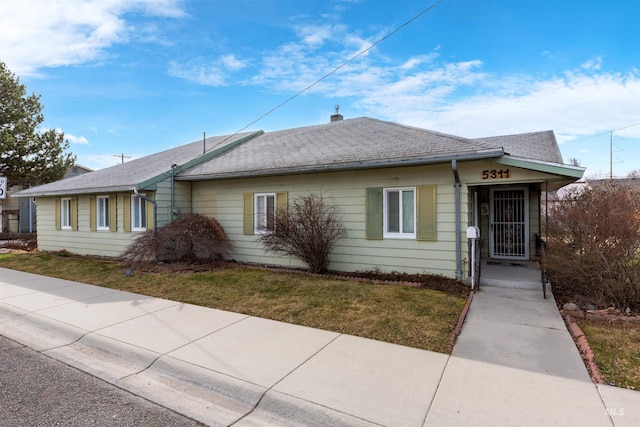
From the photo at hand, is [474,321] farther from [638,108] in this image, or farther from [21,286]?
[638,108]

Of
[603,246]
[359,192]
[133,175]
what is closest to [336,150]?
[359,192]

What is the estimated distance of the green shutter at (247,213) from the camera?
10.1 m

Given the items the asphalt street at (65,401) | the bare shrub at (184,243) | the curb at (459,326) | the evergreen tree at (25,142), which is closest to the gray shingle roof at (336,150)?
the bare shrub at (184,243)

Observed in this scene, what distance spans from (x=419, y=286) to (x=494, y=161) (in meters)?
2.97

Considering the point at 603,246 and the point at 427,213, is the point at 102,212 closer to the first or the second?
the point at 427,213

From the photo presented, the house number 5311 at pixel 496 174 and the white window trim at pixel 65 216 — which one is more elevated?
the house number 5311 at pixel 496 174

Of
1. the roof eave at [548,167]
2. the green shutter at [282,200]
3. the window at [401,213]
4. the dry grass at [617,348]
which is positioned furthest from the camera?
the green shutter at [282,200]

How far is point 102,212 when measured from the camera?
40.1ft

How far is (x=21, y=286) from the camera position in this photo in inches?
312

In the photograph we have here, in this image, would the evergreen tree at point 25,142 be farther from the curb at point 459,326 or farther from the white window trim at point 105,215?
the curb at point 459,326

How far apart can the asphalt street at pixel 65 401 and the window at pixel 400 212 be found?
6151 mm

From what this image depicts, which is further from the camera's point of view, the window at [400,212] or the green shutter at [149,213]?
the green shutter at [149,213]

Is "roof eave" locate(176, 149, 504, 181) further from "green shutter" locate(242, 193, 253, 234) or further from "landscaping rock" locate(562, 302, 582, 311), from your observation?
"landscaping rock" locate(562, 302, 582, 311)

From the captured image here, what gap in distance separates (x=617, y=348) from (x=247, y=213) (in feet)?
27.9
